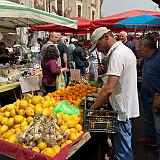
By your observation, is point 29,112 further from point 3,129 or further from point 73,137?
point 73,137

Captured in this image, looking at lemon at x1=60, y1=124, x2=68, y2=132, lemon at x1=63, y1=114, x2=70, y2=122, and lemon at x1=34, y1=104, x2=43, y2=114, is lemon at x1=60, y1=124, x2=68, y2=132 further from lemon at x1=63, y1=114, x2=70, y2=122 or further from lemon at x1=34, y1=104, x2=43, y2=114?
lemon at x1=34, y1=104, x2=43, y2=114

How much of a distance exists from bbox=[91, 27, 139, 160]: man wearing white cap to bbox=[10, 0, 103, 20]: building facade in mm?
18372

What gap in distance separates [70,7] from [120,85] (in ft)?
109

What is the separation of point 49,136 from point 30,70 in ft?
13.9

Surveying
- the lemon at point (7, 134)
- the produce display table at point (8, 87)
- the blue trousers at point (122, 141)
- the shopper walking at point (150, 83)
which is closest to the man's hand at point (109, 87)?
the blue trousers at point (122, 141)

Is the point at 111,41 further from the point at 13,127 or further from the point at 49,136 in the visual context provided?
the point at 13,127

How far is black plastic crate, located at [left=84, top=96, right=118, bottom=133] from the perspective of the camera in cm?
296

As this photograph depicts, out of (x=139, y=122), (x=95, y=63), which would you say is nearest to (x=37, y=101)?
(x=139, y=122)

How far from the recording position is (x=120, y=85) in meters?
3.04

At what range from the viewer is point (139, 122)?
6207 millimetres

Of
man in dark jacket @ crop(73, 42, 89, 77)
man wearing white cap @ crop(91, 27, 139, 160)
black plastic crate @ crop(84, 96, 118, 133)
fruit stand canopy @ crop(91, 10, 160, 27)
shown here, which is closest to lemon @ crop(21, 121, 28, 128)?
black plastic crate @ crop(84, 96, 118, 133)

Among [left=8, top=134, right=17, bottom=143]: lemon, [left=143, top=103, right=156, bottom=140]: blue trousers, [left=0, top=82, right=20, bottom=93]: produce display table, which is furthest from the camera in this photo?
[left=0, top=82, right=20, bottom=93]: produce display table

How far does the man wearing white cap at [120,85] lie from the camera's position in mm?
2928

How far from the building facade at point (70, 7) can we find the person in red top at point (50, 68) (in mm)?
15715
